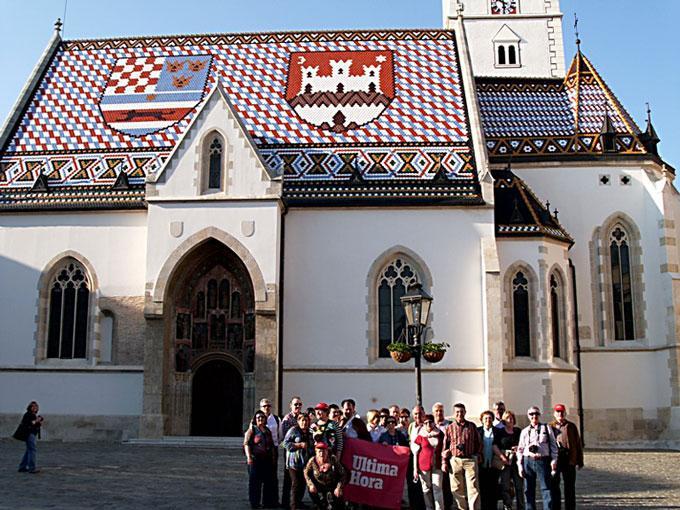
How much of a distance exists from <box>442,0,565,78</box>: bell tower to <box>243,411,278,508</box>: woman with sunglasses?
2895 cm

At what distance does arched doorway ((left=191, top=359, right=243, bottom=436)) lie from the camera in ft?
85.0

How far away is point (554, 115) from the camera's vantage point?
32.5 meters

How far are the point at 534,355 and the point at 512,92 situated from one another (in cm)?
1236

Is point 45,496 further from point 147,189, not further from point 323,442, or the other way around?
point 147,189

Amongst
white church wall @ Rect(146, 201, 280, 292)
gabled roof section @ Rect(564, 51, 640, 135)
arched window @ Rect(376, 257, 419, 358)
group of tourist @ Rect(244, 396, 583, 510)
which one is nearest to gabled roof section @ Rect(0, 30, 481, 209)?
white church wall @ Rect(146, 201, 280, 292)

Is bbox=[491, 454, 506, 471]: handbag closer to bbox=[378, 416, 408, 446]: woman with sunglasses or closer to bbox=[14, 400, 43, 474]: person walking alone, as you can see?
bbox=[378, 416, 408, 446]: woman with sunglasses

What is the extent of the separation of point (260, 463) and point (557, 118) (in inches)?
902

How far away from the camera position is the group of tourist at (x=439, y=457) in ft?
39.8

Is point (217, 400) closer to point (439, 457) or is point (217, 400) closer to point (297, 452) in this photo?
point (297, 452)

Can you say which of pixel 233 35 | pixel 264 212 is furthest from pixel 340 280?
pixel 233 35

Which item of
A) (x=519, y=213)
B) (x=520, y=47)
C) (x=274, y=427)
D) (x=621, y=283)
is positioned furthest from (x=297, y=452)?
(x=520, y=47)

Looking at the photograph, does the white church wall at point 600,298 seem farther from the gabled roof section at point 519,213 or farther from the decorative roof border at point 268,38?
the decorative roof border at point 268,38

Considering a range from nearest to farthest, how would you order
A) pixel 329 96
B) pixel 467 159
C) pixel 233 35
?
pixel 467 159 → pixel 329 96 → pixel 233 35

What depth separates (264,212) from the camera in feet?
83.6
